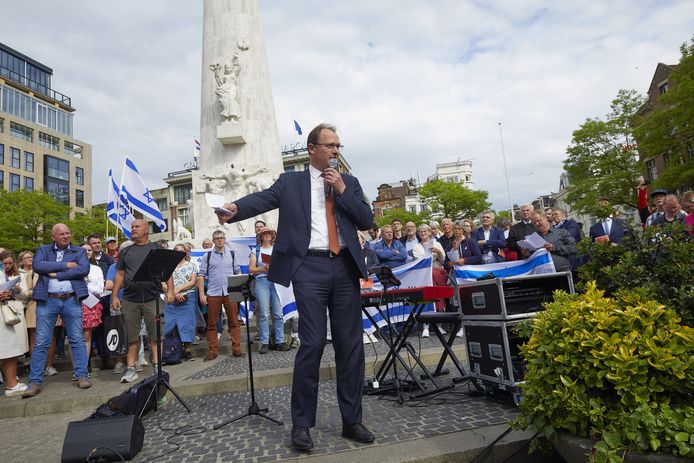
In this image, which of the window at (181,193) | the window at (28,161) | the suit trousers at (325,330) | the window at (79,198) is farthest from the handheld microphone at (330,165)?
the window at (79,198)

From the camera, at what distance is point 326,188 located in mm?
4051

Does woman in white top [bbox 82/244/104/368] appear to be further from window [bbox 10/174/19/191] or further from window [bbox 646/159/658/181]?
window [bbox 10/174/19/191]

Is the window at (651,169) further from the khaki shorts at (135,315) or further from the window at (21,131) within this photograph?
the window at (21,131)

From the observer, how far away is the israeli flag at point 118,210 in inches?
499

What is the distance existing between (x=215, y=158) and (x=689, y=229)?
13.8 m

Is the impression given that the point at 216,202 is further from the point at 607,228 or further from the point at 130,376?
the point at 607,228

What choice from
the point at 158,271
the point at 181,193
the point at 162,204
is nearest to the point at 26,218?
the point at 158,271

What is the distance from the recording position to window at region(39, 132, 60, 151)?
60.1 metres

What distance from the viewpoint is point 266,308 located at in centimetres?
830

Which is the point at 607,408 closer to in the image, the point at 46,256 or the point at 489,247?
the point at 489,247

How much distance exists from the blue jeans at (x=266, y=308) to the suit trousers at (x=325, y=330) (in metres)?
4.57

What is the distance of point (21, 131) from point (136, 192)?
185ft

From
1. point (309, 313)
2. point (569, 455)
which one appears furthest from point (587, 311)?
point (309, 313)

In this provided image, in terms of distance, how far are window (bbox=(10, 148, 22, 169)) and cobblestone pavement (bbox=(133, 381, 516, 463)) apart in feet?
205
